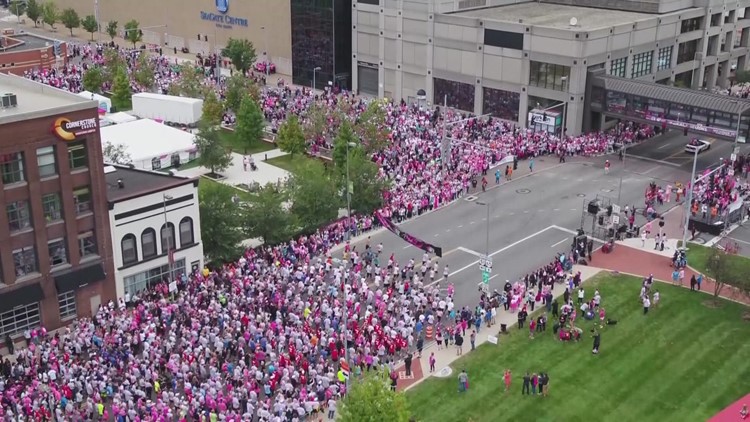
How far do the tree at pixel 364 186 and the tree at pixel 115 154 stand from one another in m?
17.7

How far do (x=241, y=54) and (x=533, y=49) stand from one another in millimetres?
34187

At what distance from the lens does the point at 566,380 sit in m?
37.3

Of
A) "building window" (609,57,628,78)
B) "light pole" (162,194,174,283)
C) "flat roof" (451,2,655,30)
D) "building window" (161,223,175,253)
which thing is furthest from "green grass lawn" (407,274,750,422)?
"flat roof" (451,2,655,30)

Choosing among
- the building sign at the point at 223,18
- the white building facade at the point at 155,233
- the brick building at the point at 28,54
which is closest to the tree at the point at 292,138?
the white building facade at the point at 155,233

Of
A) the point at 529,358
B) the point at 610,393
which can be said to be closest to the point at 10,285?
the point at 529,358

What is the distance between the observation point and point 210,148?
64.4m

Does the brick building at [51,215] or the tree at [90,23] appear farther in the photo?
the tree at [90,23]

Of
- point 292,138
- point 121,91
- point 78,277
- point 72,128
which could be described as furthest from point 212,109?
point 78,277

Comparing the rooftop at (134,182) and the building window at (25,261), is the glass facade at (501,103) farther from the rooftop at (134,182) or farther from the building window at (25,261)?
the building window at (25,261)

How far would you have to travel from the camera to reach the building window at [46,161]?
40969 millimetres

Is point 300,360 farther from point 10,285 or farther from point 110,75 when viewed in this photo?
point 110,75

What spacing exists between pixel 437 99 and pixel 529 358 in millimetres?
47673

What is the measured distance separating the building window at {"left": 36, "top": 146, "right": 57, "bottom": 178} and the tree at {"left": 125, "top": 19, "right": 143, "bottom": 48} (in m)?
73.8


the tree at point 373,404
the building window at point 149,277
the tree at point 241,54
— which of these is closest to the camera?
the tree at point 373,404
